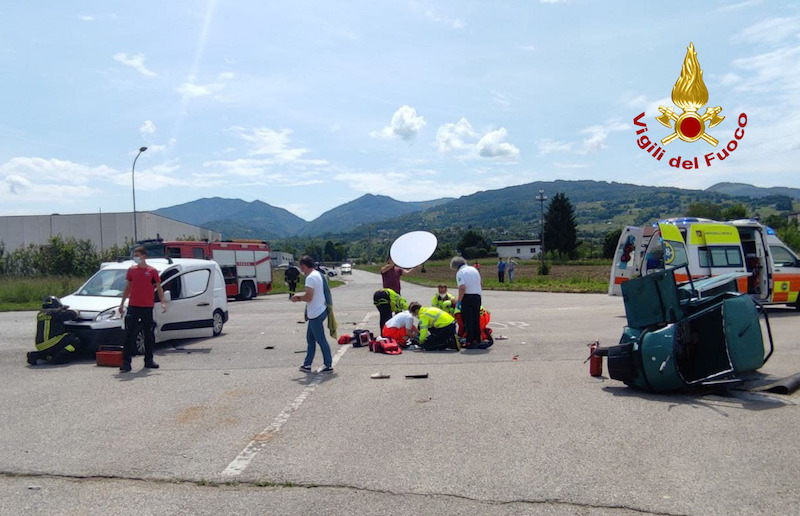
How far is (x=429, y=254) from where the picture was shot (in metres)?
12.4

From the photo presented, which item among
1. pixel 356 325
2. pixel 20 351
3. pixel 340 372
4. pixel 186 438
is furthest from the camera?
pixel 356 325

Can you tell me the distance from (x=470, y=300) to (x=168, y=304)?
227 inches

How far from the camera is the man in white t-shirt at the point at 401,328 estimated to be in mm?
11734

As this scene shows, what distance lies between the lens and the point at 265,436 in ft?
19.5

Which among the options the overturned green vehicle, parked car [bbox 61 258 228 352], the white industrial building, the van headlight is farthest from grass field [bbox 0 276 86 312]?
the white industrial building

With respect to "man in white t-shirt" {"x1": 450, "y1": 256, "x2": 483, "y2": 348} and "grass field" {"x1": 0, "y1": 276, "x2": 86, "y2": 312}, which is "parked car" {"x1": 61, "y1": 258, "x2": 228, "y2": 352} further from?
"grass field" {"x1": 0, "y1": 276, "x2": 86, "y2": 312}

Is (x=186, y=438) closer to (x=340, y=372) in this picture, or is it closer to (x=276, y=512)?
(x=276, y=512)

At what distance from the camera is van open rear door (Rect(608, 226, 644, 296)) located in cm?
1658

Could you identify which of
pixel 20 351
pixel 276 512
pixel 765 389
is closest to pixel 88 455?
pixel 276 512

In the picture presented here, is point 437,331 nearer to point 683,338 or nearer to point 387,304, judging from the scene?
point 387,304

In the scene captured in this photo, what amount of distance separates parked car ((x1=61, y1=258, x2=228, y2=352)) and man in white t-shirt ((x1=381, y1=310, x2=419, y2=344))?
3987 mm

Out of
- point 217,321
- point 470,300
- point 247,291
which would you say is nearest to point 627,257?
point 470,300

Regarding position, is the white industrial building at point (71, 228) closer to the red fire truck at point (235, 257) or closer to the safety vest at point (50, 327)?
the red fire truck at point (235, 257)

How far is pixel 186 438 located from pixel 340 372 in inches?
142
